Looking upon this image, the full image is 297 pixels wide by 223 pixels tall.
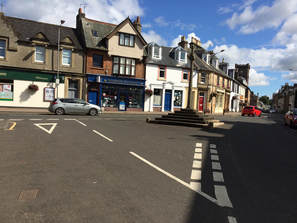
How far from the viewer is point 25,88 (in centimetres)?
2458

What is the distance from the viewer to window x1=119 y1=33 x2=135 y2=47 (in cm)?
2863

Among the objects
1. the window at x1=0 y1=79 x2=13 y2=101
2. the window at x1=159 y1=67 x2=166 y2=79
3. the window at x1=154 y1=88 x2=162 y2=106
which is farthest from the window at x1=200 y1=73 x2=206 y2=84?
the window at x1=0 y1=79 x2=13 y2=101

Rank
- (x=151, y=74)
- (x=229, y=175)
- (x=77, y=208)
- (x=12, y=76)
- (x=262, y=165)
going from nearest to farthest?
(x=77, y=208) → (x=229, y=175) → (x=262, y=165) → (x=12, y=76) → (x=151, y=74)

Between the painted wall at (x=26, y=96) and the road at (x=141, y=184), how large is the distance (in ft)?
59.8

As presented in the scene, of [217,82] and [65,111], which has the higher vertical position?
[217,82]

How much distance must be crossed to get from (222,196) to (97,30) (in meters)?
28.5

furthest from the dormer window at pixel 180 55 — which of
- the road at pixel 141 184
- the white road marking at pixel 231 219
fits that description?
the white road marking at pixel 231 219

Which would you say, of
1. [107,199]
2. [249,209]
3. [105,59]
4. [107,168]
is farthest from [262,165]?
[105,59]

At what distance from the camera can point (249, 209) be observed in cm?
383

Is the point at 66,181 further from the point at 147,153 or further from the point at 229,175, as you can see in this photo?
the point at 229,175

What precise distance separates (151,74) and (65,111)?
1447 cm

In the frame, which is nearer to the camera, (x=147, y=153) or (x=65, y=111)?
(x=147, y=153)

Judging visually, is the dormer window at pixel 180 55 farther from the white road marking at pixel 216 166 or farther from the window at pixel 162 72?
the white road marking at pixel 216 166

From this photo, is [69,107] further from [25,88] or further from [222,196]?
[222,196]
